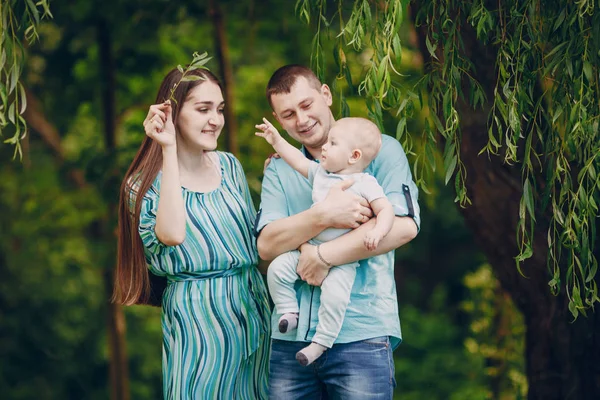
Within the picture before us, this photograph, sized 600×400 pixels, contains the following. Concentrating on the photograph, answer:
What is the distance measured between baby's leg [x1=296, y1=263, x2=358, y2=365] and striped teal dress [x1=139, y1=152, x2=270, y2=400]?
434 millimetres

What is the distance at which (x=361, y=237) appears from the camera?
3012 mm

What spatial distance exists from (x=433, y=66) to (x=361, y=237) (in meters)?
0.75

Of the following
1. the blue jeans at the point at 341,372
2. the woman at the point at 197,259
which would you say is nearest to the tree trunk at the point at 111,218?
the woman at the point at 197,259

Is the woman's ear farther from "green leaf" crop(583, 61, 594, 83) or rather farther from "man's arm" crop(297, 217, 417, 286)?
"green leaf" crop(583, 61, 594, 83)

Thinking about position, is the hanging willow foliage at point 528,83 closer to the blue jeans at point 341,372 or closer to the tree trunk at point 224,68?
the blue jeans at point 341,372

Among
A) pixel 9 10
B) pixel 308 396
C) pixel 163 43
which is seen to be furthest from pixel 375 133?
pixel 163 43

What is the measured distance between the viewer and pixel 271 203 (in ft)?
10.7

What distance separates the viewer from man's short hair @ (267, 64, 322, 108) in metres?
3.22

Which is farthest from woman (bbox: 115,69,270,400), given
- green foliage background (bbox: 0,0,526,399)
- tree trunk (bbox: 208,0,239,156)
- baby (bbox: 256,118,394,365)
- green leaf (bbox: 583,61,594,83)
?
tree trunk (bbox: 208,0,239,156)

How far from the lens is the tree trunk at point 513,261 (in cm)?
427

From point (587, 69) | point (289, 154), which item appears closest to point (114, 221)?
point (289, 154)

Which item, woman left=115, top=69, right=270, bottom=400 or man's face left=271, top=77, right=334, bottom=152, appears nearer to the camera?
man's face left=271, top=77, right=334, bottom=152

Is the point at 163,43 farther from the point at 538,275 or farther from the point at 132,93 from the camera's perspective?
the point at 538,275

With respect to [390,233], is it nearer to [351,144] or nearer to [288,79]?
[351,144]
